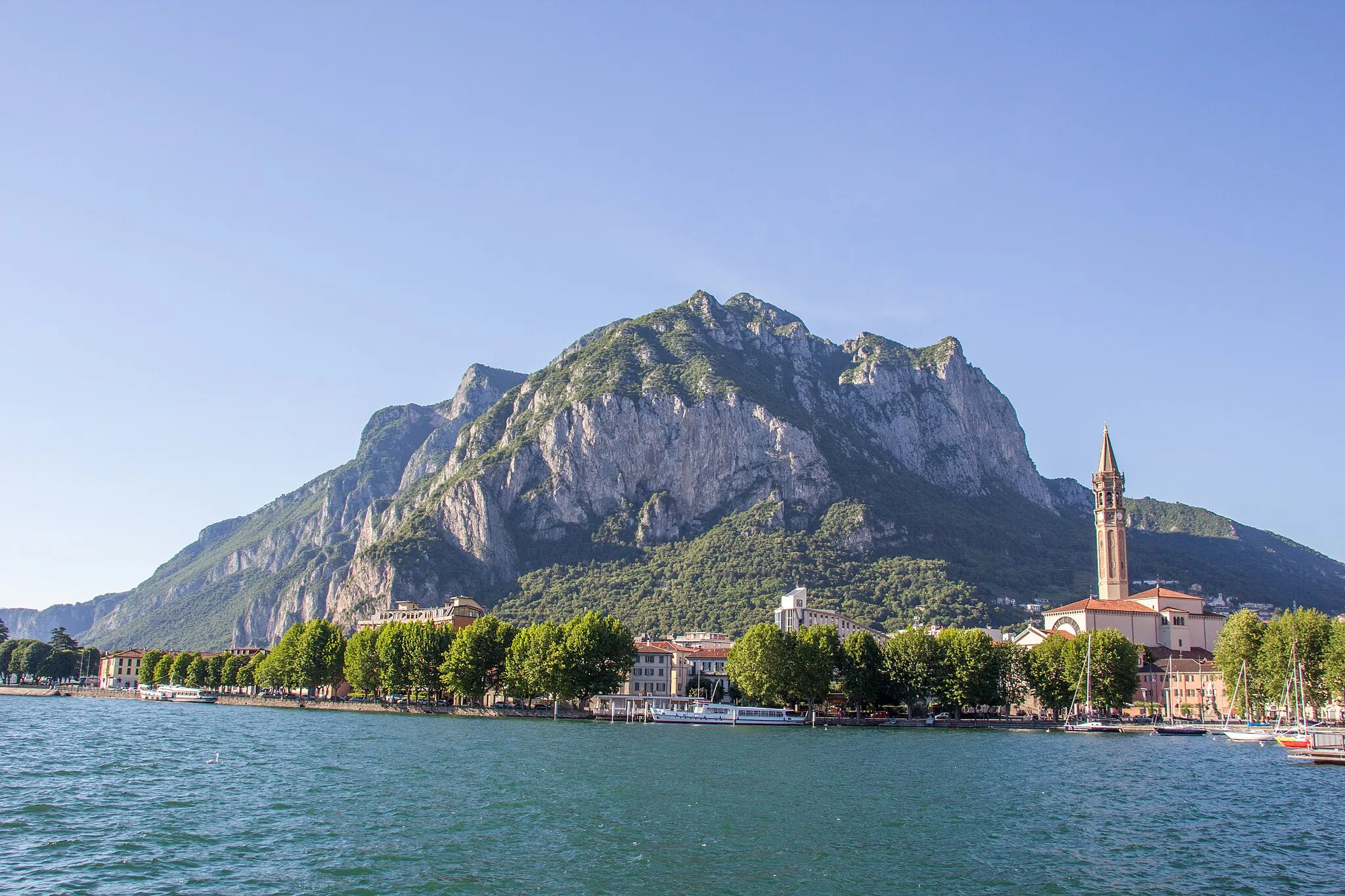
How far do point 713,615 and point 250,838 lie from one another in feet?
545

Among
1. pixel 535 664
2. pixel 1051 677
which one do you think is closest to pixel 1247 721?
pixel 1051 677

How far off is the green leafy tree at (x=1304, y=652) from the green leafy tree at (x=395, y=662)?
3611 inches

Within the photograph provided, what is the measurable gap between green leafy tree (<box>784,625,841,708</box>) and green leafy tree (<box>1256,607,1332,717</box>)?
4282 cm

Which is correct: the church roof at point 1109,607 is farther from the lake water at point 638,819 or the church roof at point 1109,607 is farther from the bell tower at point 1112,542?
the lake water at point 638,819

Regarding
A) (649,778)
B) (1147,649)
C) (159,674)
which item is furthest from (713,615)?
(649,778)

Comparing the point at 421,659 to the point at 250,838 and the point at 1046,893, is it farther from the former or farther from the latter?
the point at 1046,893

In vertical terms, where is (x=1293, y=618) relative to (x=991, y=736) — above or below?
above

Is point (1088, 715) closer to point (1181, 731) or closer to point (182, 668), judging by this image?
point (1181, 731)

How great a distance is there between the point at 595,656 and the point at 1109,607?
83.3 meters

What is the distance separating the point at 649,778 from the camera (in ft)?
172

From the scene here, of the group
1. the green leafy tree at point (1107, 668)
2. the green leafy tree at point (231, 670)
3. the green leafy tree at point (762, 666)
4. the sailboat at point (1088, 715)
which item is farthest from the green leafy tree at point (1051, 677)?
the green leafy tree at point (231, 670)

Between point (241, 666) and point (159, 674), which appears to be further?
point (159, 674)

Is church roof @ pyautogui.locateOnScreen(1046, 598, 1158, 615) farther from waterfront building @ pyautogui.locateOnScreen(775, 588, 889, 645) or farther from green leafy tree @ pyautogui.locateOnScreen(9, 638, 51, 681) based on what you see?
green leafy tree @ pyautogui.locateOnScreen(9, 638, 51, 681)

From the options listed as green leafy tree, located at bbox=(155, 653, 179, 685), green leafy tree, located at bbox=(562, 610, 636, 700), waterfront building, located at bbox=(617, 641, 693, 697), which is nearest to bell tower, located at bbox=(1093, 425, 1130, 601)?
waterfront building, located at bbox=(617, 641, 693, 697)
